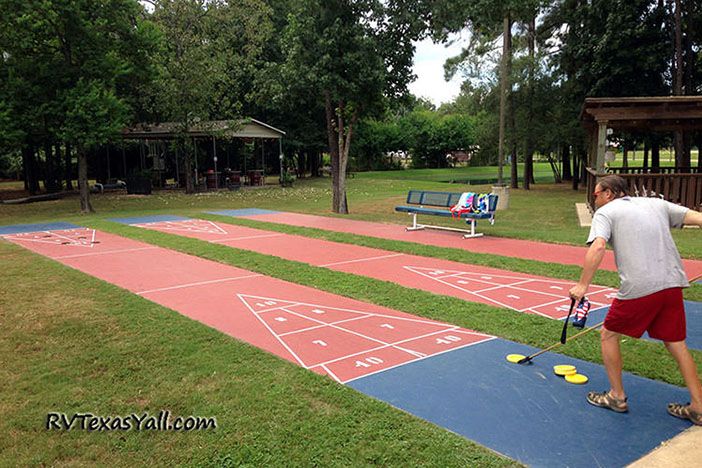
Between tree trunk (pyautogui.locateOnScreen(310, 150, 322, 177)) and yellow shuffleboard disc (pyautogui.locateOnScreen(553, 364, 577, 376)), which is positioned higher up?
tree trunk (pyautogui.locateOnScreen(310, 150, 322, 177))

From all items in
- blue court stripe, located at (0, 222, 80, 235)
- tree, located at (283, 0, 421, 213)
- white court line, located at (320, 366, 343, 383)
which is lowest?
white court line, located at (320, 366, 343, 383)

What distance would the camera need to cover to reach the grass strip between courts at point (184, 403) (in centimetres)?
338

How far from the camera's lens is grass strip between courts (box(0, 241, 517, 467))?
3377 mm

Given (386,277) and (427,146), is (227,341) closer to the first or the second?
(386,277)

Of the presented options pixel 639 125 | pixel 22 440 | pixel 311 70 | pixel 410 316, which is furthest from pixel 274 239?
pixel 639 125

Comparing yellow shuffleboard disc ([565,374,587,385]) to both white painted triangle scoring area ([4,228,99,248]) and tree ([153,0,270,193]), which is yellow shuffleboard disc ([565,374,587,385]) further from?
tree ([153,0,270,193])

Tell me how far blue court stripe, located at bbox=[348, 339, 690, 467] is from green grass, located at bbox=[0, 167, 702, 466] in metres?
0.21

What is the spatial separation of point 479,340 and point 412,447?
223 centimetres

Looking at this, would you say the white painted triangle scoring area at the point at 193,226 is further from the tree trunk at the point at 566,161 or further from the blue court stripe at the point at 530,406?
the tree trunk at the point at 566,161

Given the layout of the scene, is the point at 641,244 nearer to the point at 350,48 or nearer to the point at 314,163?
the point at 350,48

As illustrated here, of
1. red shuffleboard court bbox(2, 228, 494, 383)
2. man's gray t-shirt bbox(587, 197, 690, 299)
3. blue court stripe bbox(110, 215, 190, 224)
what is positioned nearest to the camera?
man's gray t-shirt bbox(587, 197, 690, 299)

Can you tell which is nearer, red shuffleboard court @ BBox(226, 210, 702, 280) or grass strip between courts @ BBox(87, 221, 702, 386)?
grass strip between courts @ BBox(87, 221, 702, 386)

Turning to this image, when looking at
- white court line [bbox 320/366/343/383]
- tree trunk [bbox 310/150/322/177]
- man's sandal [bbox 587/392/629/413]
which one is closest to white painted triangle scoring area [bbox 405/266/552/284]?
white court line [bbox 320/366/343/383]

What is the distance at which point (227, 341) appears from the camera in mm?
5453
